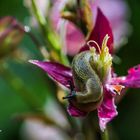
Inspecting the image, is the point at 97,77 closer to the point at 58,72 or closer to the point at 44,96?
the point at 58,72

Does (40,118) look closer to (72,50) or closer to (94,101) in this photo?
(72,50)

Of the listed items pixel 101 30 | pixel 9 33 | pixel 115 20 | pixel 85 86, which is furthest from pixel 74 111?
pixel 115 20

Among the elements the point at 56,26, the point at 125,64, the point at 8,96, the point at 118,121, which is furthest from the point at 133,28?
the point at 56,26

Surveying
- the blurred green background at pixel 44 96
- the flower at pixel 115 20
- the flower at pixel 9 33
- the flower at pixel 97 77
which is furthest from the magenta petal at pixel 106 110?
the blurred green background at pixel 44 96

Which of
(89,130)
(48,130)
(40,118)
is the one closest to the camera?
(89,130)

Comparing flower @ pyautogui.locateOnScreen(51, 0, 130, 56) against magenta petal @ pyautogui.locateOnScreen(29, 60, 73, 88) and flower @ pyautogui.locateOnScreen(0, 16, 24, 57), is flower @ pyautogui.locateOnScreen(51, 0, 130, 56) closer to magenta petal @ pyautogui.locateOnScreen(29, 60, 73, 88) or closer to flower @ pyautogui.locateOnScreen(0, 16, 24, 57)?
flower @ pyautogui.locateOnScreen(0, 16, 24, 57)
